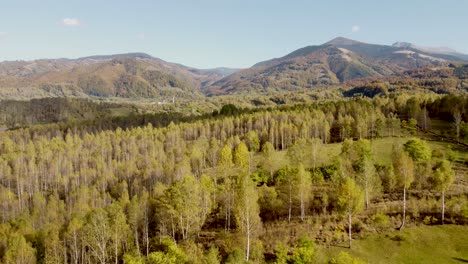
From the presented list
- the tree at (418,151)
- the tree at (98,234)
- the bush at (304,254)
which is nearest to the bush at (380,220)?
the bush at (304,254)

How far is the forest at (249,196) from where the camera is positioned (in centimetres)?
6162

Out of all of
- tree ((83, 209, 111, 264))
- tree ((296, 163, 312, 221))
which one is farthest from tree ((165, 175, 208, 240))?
tree ((296, 163, 312, 221))

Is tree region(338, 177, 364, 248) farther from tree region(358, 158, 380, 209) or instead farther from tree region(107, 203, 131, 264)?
tree region(107, 203, 131, 264)

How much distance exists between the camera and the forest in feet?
202

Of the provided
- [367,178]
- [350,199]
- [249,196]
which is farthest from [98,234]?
[367,178]

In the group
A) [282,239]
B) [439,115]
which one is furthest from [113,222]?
[439,115]

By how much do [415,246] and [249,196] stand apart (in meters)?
30.2

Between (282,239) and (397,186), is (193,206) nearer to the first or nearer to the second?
(282,239)

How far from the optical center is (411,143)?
98.4 meters

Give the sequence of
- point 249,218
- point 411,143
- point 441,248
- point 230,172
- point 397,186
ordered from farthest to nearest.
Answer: point 230,172, point 411,143, point 397,186, point 249,218, point 441,248

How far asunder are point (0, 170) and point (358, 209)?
14325cm

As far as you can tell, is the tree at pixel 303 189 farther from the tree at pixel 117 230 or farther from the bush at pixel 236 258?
the tree at pixel 117 230

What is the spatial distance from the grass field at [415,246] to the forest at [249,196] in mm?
1397

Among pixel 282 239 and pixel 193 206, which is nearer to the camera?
pixel 282 239
